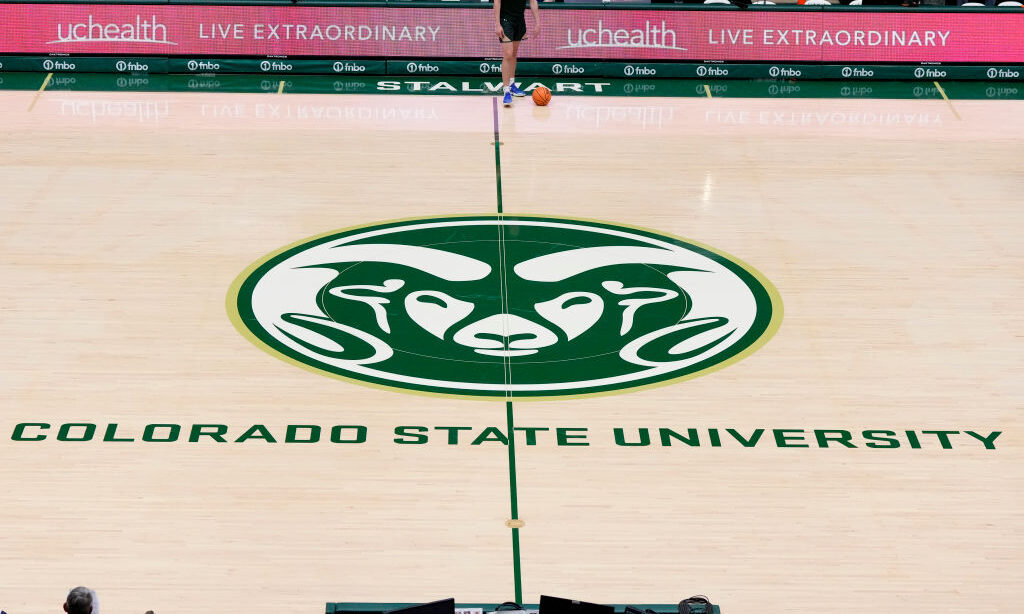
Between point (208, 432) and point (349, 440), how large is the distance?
1.12 meters

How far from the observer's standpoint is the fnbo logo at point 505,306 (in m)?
→ 12.9

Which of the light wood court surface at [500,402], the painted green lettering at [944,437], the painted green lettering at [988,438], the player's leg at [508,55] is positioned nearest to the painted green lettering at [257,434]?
the light wood court surface at [500,402]

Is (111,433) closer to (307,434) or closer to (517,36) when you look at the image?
(307,434)

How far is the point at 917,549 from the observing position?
10.1 m

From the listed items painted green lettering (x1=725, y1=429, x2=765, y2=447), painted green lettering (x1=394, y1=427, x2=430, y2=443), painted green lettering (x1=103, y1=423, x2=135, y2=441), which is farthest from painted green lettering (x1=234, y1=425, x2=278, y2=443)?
painted green lettering (x1=725, y1=429, x2=765, y2=447)

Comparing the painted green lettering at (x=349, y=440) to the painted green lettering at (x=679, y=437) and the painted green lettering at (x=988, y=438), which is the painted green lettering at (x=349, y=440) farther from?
the painted green lettering at (x=988, y=438)

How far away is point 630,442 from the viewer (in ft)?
38.2

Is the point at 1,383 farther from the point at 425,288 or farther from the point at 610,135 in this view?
the point at 610,135

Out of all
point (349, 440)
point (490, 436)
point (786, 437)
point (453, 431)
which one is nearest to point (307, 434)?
point (349, 440)

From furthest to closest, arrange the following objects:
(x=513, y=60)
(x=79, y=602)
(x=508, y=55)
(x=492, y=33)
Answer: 1. (x=492, y=33)
2. (x=513, y=60)
3. (x=508, y=55)
4. (x=79, y=602)

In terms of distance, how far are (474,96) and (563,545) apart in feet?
40.2

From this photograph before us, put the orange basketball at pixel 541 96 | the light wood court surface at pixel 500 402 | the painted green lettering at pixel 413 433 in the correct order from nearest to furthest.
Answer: the light wood court surface at pixel 500 402 → the painted green lettering at pixel 413 433 → the orange basketball at pixel 541 96

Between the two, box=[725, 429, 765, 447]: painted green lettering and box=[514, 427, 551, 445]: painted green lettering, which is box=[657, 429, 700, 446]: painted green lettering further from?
box=[514, 427, 551, 445]: painted green lettering

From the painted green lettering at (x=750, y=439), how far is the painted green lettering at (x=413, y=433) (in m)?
2.46
